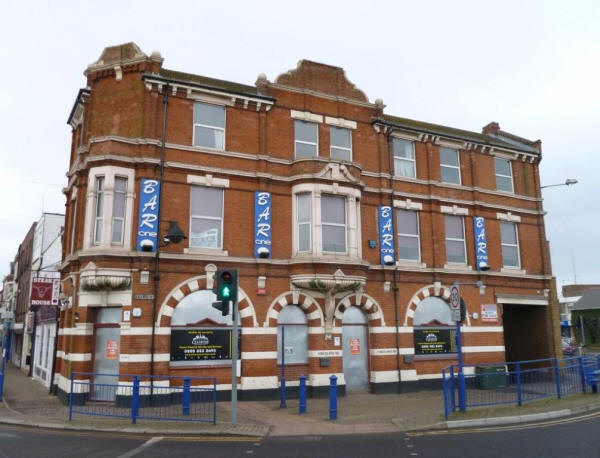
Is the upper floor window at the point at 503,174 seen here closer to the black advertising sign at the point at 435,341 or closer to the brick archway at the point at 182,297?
the black advertising sign at the point at 435,341

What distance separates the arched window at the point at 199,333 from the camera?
1634cm

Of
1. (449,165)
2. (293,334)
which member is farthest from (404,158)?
(293,334)

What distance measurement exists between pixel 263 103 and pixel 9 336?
124 ft

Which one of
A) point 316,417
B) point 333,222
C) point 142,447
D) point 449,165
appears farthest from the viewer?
point 449,165

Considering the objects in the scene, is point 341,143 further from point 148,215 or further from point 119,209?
point 119,209

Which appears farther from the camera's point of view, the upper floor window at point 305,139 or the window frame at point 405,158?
the window frame at point 405,158

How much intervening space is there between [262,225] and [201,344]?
186 inches

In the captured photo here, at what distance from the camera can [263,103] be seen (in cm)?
1888

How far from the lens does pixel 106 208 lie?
16203mm

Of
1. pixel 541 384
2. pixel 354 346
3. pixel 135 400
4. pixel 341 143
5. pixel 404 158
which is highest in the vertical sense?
pixel 341 143

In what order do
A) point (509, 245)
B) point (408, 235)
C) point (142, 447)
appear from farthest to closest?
point (509, 245) → point (408, 235) → point (142, 447)

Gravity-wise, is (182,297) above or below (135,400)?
above

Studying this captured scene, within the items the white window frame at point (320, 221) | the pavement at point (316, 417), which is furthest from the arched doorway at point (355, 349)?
the white window frame at point (320, 221)

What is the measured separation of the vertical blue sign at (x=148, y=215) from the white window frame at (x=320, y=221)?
16.7 feet
